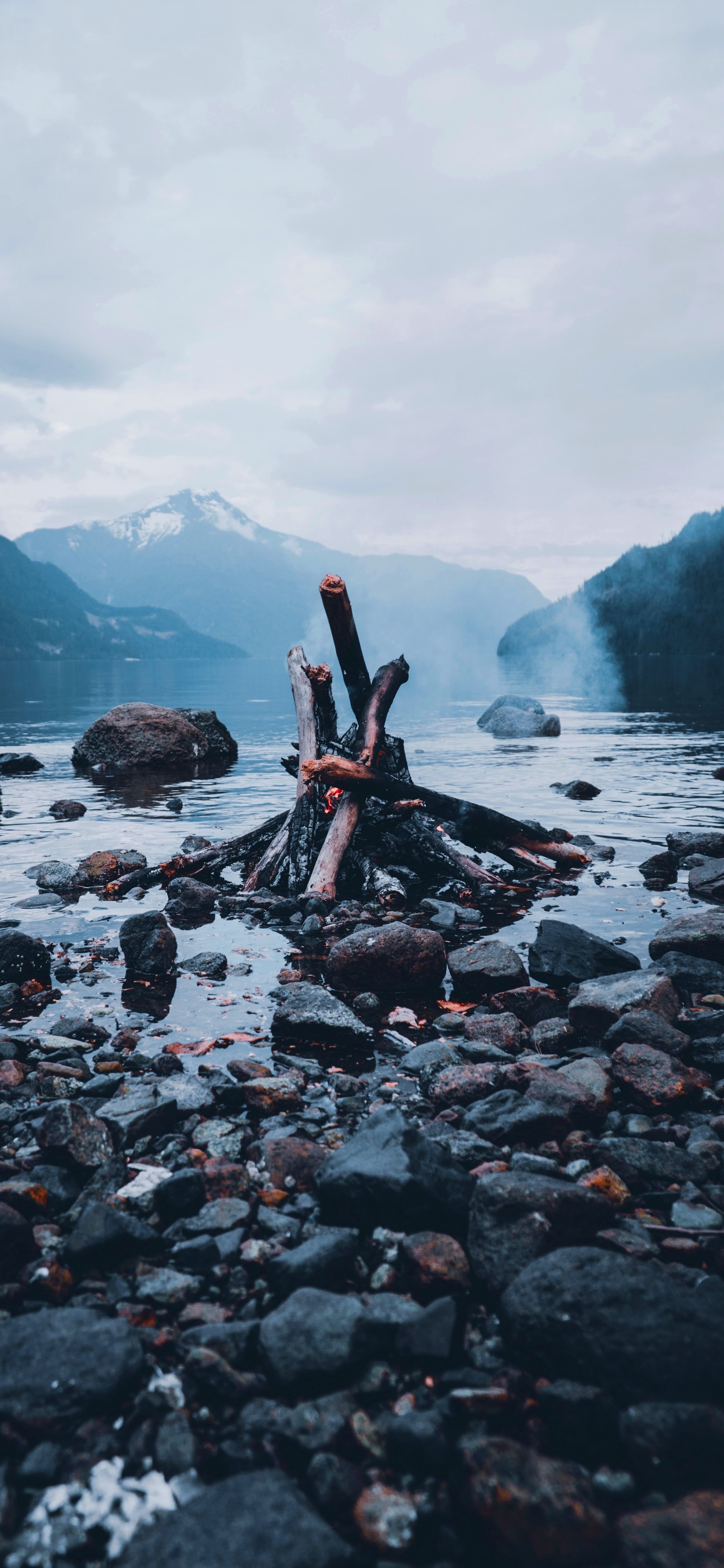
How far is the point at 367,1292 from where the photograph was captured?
3480 millimetres

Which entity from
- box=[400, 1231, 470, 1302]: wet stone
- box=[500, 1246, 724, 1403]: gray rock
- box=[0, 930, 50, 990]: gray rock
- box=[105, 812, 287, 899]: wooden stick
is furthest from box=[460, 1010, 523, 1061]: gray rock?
box=[105, 812, 287, 899]: wooden stick

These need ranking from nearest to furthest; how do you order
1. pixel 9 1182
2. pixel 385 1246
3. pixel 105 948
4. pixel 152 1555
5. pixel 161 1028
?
1. pixel 152 1555
2. pixel 385 1246
3. pixel 9 1182
4. pixel 161 1028
5. pixel 105 948

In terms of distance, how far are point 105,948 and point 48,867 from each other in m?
3.88

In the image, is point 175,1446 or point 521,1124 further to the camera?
point 521,1124

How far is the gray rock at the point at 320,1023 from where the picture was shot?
6484 mm

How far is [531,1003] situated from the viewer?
7.03 m

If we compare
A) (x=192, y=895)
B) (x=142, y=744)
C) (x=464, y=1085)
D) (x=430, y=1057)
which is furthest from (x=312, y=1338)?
(x=142, y=744)

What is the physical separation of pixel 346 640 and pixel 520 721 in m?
25.9

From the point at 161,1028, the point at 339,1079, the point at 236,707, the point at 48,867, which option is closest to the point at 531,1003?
the point at 339,1079

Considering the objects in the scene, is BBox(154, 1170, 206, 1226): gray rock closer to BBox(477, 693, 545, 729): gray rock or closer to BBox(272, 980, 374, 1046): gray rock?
BBox(272, 980, 374, 1046): gray rock

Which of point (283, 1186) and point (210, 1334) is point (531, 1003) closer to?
point (283, 1186)

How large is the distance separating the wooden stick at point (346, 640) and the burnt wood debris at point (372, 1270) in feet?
18.3

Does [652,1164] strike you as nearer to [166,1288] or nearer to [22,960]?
[166,1288]

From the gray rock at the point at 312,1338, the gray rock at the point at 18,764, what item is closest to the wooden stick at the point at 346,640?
the gray rock at the point at 312,1338
